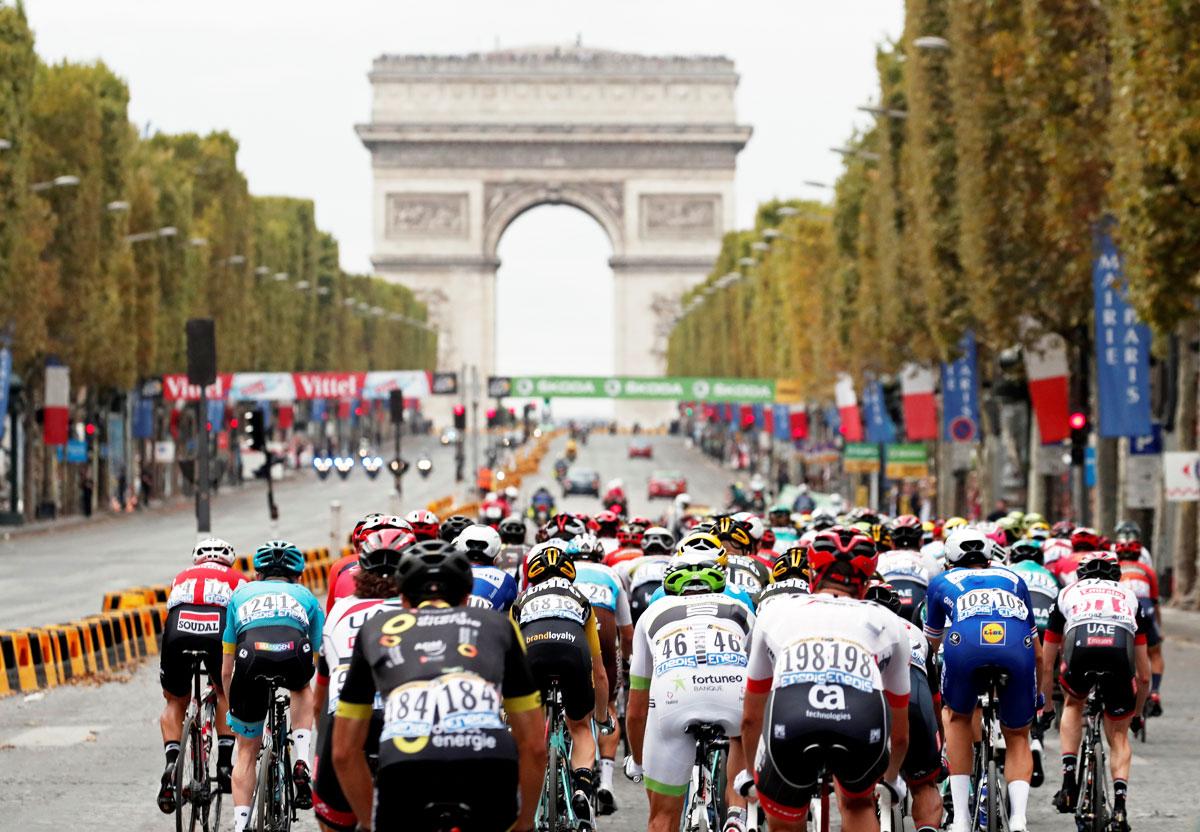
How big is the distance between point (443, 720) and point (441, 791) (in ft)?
0.78

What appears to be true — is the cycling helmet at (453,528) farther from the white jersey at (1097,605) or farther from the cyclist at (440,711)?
the cyclist at (440,711)

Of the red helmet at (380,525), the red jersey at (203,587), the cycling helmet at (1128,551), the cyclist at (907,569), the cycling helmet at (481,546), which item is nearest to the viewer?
the red helmet at (380,525)

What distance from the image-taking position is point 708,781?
12.3 m

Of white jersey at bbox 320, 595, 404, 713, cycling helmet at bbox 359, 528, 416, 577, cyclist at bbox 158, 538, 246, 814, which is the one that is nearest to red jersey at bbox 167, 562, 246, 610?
cyclist at bbox 158, 538, 246, 814

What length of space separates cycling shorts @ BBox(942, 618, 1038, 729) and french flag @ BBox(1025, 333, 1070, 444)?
30018mm

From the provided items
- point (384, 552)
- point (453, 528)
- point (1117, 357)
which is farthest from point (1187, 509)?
point (384, 552)

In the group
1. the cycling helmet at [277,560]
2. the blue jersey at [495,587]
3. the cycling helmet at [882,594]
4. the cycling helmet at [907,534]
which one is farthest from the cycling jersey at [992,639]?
the cycling helmet at [277,560]

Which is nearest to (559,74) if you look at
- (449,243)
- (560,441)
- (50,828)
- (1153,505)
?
(449,243)

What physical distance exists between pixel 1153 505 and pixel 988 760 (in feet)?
80.6

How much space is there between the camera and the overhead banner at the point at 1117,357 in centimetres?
3550

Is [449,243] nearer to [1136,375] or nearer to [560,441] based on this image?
[560,441]

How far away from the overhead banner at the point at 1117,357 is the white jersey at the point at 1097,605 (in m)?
20.6

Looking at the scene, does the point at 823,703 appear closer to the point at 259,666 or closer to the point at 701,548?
the point at 701,548

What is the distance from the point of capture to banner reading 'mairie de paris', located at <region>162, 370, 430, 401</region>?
87.7 meters
